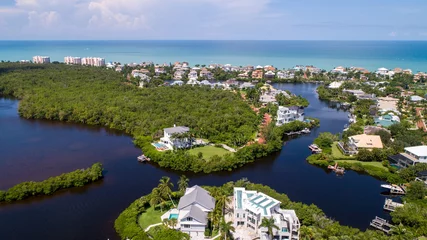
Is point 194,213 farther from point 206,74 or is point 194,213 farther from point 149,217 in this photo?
point 206,74

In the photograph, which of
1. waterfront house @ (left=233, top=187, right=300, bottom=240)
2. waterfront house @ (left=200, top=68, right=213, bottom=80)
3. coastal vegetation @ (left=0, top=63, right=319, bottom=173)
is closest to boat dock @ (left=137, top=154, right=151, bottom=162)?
coastal vegetation @ (left=0, top=63, right=319, bottom=173)

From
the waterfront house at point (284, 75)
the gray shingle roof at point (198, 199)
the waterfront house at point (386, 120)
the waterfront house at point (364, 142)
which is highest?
the waterfront house at point (284, 75)

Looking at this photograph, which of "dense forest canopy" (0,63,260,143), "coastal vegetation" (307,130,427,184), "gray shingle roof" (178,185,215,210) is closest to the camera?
"gray shingle roof" (178,185,215,210)

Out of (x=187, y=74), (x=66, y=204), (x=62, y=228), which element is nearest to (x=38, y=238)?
(x=62, y=228)

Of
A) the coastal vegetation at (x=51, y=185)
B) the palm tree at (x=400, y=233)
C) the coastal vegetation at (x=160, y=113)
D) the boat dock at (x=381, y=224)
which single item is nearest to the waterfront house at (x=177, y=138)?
the coastal vegetation at (x=160, y=113)

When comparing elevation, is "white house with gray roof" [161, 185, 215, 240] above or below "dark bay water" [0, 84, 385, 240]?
above

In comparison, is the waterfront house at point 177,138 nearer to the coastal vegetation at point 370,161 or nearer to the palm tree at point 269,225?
the coastal vegetation at point 370,161

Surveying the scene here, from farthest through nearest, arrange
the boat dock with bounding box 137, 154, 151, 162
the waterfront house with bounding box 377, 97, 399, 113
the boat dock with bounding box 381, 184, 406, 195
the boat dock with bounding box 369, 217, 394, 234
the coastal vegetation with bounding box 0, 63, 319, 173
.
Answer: the waterfront house with bounding box 377, 97, 399, 113 → the boat dock with bounding box 137, 154, 151, 162 → the coastal vegetation with bounding box 0, 63, 319, 173 → the boat dock with bounding box 381, 184, 406, 195 → the boat dock with bounding box 369, 217, 394, 234

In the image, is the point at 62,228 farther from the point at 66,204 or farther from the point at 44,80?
the point at 44,80

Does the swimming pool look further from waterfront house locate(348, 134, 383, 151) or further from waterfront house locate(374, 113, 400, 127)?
waterfront house locate(374, 113, 400, 127)
